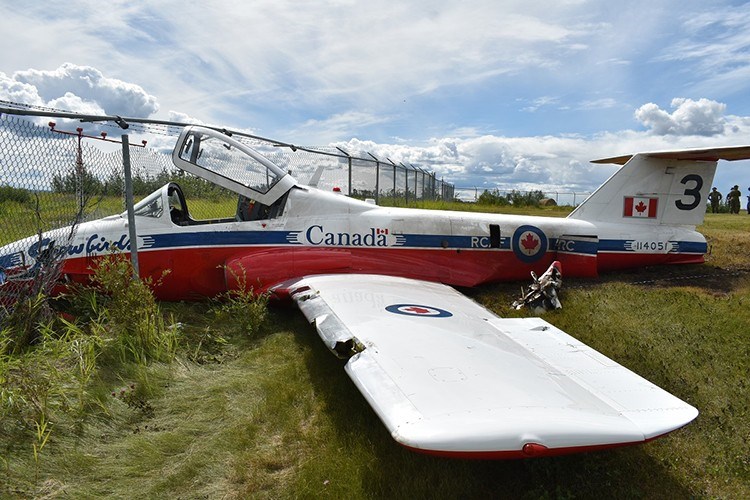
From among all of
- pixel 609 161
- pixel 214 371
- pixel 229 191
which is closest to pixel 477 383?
pixel 214 371

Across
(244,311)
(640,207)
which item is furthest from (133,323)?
(640,207)

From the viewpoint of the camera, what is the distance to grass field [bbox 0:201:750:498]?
2.75 metres

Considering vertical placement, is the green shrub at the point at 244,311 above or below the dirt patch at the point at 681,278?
below

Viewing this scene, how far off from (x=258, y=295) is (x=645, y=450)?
4.30 metres

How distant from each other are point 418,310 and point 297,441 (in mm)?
1962

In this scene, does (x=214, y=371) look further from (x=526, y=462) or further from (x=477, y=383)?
(x=526, y=462)

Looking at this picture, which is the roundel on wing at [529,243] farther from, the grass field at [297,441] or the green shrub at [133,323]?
the green shrub at [133,323]

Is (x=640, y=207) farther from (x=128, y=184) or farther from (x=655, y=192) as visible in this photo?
(x=128, y=184)

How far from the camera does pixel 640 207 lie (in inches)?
285

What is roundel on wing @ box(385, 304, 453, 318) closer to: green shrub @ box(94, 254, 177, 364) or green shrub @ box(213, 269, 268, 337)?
green shrub @ box(213, 269, 268, 337)

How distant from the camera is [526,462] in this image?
2994 mm

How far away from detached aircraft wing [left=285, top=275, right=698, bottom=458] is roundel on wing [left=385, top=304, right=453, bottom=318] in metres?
0.01

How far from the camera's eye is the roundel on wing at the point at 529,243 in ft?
22.9

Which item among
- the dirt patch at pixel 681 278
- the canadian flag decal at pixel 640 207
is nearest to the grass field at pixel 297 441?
the dirt patch at pixel 681 278
